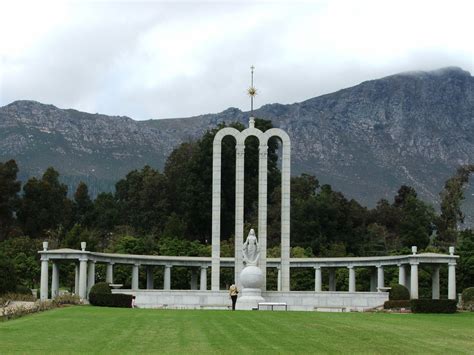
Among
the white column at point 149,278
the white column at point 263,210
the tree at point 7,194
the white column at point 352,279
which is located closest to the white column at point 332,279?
the white column at point 352,279

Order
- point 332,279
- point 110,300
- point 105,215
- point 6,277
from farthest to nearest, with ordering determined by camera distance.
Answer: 1. point 105,215
2. point 332,279
3. point 6,277
4. point 110,300

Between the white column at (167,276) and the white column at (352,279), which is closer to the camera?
the white column at (352,279)

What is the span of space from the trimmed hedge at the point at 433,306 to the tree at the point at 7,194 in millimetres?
50500

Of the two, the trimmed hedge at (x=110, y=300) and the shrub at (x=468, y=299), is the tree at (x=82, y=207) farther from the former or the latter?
the shrub at (x=468, y=299)

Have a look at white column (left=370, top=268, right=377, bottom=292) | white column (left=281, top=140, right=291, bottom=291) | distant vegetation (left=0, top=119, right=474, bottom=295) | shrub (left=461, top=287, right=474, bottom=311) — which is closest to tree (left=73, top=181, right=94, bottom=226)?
distant vegetation (left=0, top=119, right=474, bottom=295)

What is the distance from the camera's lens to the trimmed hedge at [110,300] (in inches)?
1678

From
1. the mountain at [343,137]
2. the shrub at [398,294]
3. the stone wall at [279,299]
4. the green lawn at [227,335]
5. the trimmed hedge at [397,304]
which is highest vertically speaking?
the mountain at [343,137]

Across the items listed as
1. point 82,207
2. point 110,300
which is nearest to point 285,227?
point 110,300

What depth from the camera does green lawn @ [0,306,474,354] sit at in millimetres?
18953

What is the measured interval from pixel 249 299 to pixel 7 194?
4029cm

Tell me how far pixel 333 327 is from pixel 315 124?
13744cm

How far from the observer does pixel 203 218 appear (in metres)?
81.9

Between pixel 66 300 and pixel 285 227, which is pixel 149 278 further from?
pixel 66 300

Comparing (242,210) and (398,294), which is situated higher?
(242,210)
